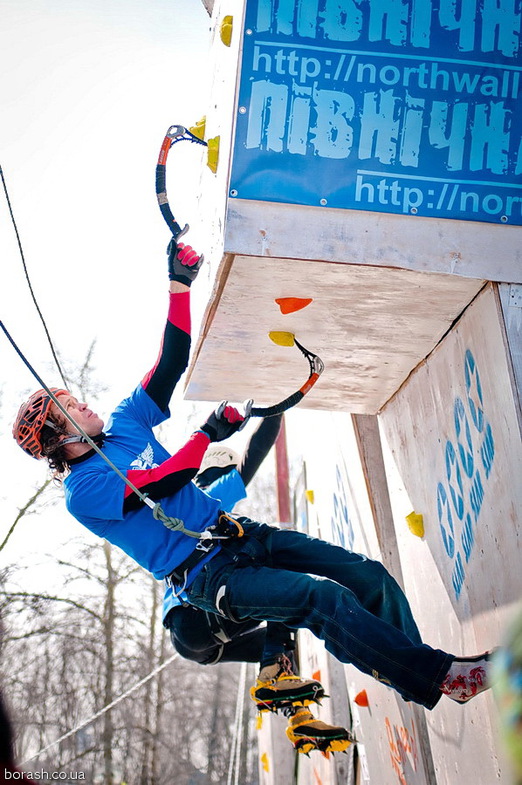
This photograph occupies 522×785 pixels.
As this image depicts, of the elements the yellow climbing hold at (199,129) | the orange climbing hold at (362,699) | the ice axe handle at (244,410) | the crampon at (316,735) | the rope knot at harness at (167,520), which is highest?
the yellow climbing hold at (199,129)

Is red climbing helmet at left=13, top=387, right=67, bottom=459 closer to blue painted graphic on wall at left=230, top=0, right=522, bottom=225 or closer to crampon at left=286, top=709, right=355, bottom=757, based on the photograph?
blue painted graphic on wall at left=230, top=0, right=522, bottom=225

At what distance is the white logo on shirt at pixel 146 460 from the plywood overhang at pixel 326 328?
709 mm

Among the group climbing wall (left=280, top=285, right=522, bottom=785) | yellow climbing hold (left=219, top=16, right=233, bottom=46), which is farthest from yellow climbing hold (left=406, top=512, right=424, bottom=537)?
yellow climbing hold (left=219, top=16, right=233, bottom=46)

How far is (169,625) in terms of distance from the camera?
3.98m

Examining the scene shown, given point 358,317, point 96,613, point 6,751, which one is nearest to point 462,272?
point 358,317

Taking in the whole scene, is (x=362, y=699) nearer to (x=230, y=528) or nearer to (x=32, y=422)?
(x=230, y=528)

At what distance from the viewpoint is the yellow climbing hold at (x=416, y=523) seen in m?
4.21

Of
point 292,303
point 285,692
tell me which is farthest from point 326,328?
point 285,692

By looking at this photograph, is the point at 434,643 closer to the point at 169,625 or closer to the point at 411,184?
the point at 169,625

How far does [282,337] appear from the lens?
403cm

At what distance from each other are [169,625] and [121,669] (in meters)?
13.3

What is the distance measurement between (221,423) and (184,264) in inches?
30.0

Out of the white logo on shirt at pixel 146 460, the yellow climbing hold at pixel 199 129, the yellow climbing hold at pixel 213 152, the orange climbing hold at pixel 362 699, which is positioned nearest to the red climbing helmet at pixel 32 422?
the white logo on shirt at pixel 146 460

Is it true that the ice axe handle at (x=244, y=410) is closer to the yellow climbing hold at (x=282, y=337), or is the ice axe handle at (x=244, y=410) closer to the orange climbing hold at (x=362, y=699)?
the yellow climbing hold at (x=282, y=337)
